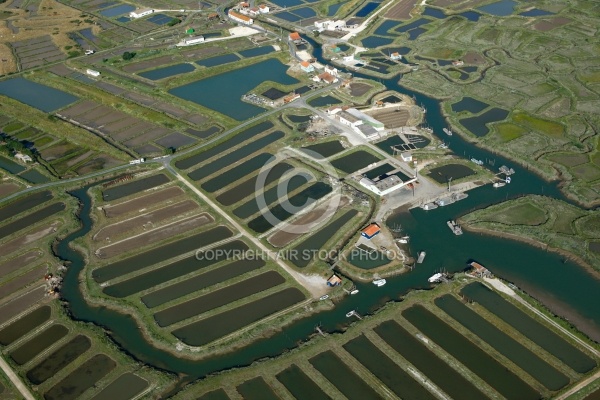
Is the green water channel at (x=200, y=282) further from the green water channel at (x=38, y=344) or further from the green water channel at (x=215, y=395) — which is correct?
the green water channel at (x=215, y=395)

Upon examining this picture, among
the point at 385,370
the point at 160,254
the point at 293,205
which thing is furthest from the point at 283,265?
the point at 385,370

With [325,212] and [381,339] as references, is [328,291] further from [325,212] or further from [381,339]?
[325,212]

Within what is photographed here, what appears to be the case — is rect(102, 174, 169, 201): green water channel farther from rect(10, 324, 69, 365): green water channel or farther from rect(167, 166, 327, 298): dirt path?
rect(10, 324, 69, 365): green water channel

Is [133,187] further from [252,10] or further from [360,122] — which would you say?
[252,10]

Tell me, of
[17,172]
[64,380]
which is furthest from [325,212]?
[17,172]

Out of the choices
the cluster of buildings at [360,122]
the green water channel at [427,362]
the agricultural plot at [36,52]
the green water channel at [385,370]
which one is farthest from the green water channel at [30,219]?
the agricultural plot at [36,52]

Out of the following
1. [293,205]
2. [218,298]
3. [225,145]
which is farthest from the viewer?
[225,145]
